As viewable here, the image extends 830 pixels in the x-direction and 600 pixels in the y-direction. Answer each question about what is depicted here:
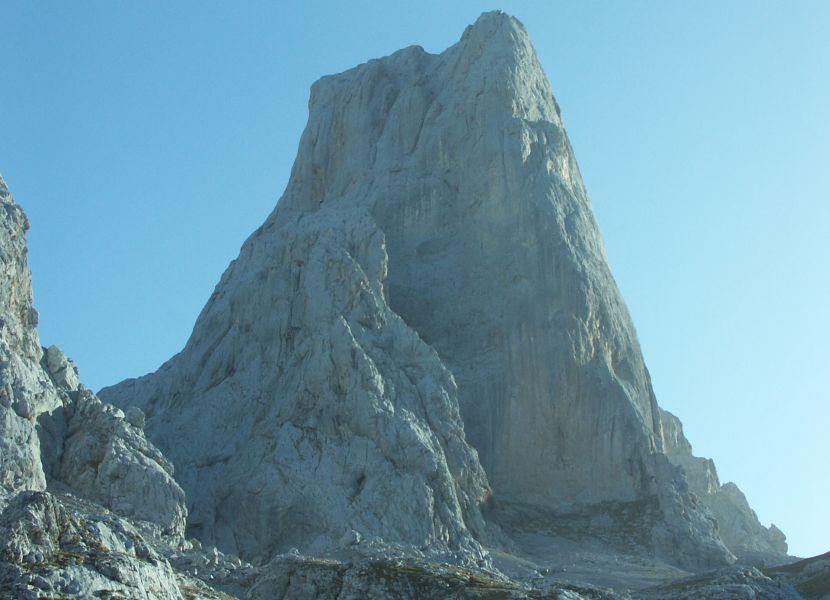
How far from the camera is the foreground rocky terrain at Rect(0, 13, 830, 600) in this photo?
243 feet

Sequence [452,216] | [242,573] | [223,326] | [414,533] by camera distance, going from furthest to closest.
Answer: [452,216] < [223,326] < [414,533] < [242,573]

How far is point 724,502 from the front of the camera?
120 metres

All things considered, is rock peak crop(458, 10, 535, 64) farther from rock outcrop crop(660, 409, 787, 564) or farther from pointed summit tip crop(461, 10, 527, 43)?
rock outcrop crop(660, 409, 787, 564)

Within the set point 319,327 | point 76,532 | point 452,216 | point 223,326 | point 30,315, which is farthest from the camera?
point 452,216

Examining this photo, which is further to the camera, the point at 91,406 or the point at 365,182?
the point at 365,182

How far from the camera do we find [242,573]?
5772 centimetres

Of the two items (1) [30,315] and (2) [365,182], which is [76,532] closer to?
(1) [30,315]

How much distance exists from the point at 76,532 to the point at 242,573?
2883cm

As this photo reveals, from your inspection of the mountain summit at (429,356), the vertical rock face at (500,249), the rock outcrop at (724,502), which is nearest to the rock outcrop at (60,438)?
the mountain summit at (429,356)

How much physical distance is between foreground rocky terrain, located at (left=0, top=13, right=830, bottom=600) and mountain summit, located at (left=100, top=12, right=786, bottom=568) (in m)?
0.16

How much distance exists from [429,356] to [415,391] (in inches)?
156

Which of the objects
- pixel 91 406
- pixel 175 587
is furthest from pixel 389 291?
pixel 175 587

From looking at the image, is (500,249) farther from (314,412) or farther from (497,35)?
(314,412)

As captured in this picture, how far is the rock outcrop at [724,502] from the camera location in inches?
4603
